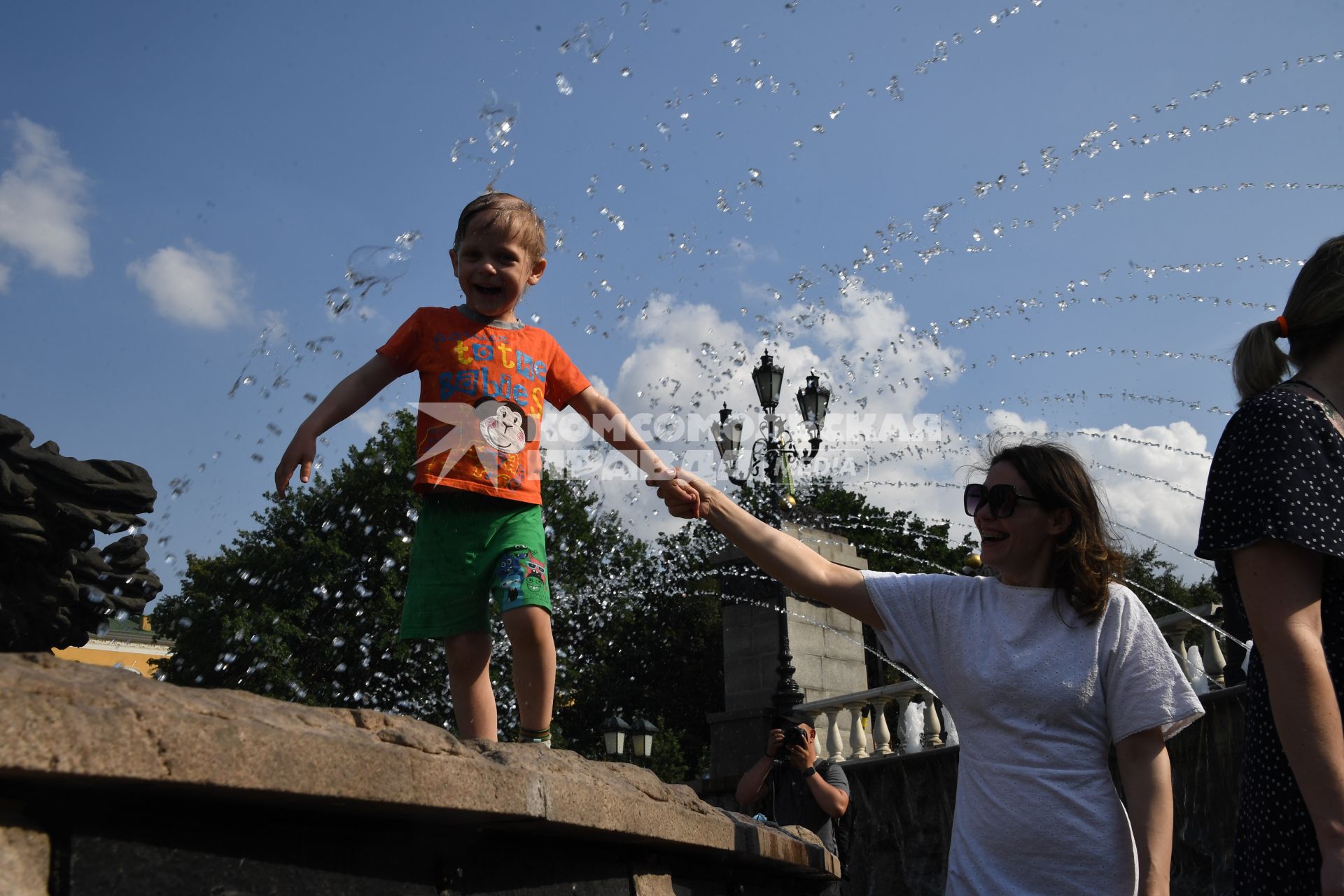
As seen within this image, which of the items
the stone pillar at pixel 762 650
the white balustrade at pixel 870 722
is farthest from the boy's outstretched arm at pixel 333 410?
the stone pillar at pixel 762 650

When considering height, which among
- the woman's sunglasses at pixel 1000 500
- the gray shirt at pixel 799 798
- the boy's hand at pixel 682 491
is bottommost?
the gray shirt at pixel 799 798

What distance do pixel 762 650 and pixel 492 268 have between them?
374 inches

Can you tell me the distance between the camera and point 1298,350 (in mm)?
2488

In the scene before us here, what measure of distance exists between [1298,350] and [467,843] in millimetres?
1962

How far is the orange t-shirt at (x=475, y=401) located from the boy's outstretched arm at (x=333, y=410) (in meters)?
0.06

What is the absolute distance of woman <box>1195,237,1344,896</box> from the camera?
6.68 feet

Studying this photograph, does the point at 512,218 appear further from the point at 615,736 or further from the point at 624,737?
the point at 624,737

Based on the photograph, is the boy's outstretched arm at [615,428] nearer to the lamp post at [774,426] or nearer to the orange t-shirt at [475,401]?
the orange t-shirt at [475,401]

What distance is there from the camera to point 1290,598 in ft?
6.97

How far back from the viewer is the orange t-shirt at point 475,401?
11.7ft

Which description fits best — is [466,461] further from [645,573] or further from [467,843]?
[645,573]

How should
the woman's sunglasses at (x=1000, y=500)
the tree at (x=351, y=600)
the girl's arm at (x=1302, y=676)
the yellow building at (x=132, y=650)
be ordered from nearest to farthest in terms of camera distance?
the girl's arm at (x=1302, y=676) < the woman's sunglasses at (x=1000, y=500) < the tree at (x=351, y=600) < the yellow building at (x=132, y=650)

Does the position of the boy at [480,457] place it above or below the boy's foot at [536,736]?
above

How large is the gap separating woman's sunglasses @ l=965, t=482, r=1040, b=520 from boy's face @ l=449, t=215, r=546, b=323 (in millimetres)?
1683
